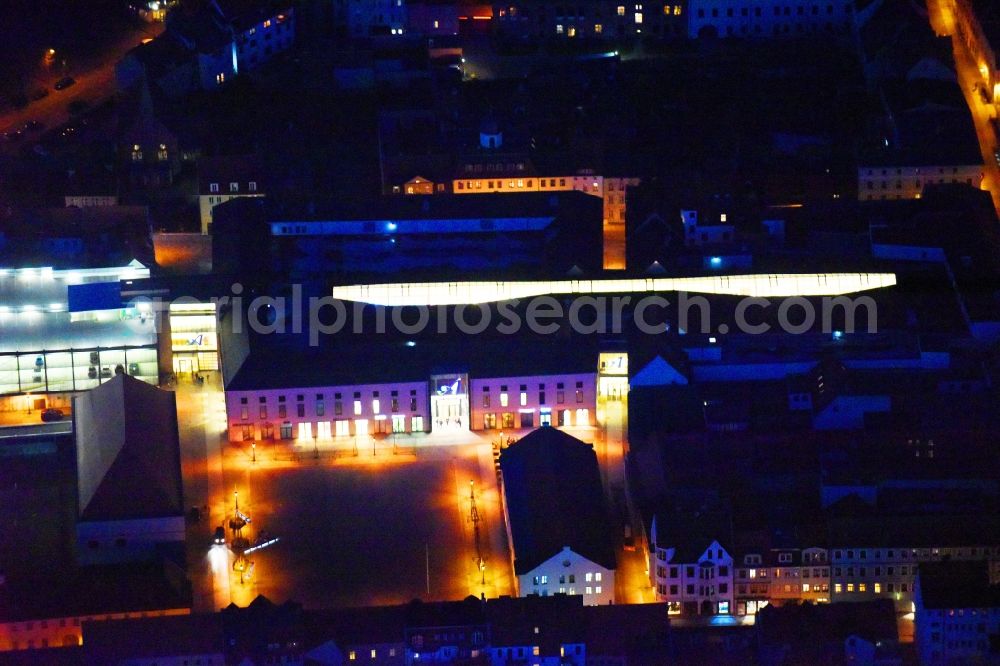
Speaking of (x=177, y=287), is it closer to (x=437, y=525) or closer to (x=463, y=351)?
(x=463, y=351)

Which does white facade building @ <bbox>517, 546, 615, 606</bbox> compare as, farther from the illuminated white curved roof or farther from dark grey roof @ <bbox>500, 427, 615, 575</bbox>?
the illuminated white curved roof

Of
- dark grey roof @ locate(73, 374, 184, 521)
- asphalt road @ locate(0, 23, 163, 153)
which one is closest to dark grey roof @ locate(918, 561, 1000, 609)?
dark grey roof @ locate(73, 374, 184, 521)

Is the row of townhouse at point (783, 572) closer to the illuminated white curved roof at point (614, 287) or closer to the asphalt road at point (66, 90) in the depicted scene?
the illuminated white curved roof at point (614, 287)

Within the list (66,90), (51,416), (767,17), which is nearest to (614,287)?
(51,416)

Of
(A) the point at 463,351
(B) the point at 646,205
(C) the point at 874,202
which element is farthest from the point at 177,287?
(C) the point at 874,202

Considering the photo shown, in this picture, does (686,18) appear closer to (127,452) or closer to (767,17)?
(767,17)

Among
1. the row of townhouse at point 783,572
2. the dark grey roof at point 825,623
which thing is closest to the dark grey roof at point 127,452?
the row of townhouse at point 783,572
